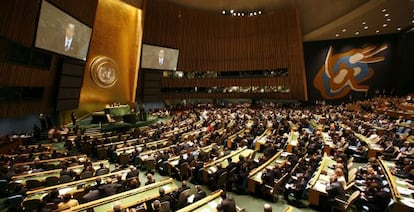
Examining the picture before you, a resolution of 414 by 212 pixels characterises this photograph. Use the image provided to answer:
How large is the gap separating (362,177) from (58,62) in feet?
55.6

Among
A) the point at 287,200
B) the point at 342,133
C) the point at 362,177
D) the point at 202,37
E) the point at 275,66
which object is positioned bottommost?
the point at 287,200

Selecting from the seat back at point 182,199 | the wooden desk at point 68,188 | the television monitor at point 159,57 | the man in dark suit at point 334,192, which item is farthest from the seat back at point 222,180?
the television monitor at point 159,57

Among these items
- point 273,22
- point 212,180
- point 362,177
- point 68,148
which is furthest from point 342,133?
point 273,22

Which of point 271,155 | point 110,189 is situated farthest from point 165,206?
point 271,155

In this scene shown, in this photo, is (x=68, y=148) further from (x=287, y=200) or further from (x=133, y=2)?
(x=133, y=2)

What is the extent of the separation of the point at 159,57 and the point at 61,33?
11.7 meters

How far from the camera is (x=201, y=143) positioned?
11586 millimetres

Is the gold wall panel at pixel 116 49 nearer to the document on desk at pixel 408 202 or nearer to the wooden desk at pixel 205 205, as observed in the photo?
the wooden desk at pixel 205 205

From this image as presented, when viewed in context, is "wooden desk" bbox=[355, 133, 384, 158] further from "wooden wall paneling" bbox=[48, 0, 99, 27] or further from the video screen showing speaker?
the video screen showing speaker

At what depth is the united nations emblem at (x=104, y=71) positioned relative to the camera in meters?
20.0

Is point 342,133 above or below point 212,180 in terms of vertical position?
above

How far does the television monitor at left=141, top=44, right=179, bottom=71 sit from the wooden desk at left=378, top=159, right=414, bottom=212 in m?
20.4

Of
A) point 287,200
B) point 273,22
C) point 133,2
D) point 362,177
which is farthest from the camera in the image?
point 273,22

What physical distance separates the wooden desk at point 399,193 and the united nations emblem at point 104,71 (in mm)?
20283
